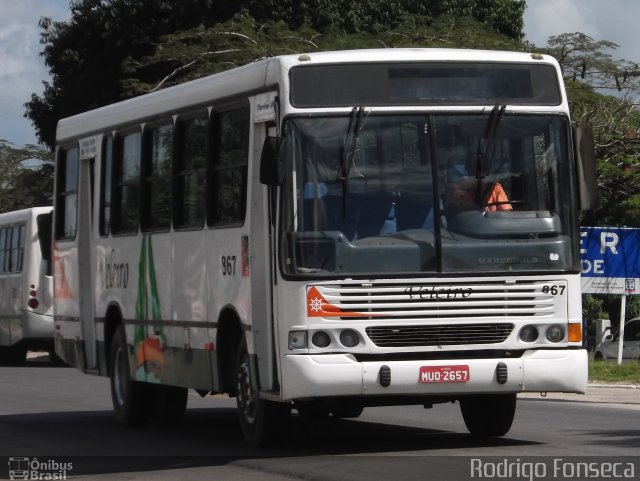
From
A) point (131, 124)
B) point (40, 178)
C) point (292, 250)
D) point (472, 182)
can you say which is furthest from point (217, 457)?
point (40, 178)

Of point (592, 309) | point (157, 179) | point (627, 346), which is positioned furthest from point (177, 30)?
point (157, 179)

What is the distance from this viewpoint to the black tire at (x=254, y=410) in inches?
490

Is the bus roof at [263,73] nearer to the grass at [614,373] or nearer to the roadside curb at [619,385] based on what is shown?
the roadside curb at [619,385]

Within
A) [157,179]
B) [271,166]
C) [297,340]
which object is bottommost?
[297,340]

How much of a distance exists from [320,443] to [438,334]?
215 cm

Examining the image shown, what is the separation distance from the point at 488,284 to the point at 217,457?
2.65 meters

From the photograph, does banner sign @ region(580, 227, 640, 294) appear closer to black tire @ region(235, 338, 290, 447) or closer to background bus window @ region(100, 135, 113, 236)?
background bus window @ region(100, 135, 113, 236)

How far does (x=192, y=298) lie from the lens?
14.0m

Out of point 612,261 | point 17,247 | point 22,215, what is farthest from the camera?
point 17,247

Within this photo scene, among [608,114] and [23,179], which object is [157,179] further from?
[23,179]

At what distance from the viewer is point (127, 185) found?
15969mm

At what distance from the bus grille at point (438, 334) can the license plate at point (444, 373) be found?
194 millimetres

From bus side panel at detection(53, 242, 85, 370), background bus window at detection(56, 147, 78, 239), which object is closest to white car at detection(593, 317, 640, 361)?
bus side panel at detection(53, 242, 85, 370)

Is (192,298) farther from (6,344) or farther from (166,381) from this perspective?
(6,344)
